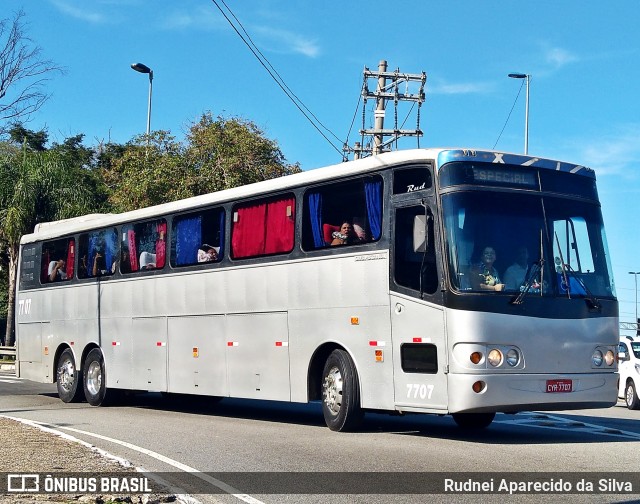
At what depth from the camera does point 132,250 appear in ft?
66.7

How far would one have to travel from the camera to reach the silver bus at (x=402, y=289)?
12.6m

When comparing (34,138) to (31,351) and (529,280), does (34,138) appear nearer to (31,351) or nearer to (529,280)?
(31,351)

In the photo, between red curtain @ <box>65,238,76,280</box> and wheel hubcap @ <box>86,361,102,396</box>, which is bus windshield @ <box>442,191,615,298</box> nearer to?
wheel hubcap @ <box>86,361,102,396</box>

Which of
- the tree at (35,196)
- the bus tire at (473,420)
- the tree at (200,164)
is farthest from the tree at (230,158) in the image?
the bus tire at (473,420)

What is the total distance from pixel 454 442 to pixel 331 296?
287cm

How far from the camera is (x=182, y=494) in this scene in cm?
912

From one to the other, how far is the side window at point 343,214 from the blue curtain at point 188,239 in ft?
11.1

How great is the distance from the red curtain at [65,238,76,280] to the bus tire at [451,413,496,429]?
1059 centimetres

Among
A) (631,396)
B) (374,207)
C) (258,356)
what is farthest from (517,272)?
(631,396)

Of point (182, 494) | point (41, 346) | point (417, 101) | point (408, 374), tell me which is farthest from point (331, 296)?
point (417, 101)

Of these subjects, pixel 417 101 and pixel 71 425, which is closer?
pixel 71 425

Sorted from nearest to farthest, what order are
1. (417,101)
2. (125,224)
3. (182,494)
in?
(182,494) < (125,224) < (417,101)

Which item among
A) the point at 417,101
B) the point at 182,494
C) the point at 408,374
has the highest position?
the point at 417,101

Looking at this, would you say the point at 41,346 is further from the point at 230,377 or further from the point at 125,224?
the point at 230,377
